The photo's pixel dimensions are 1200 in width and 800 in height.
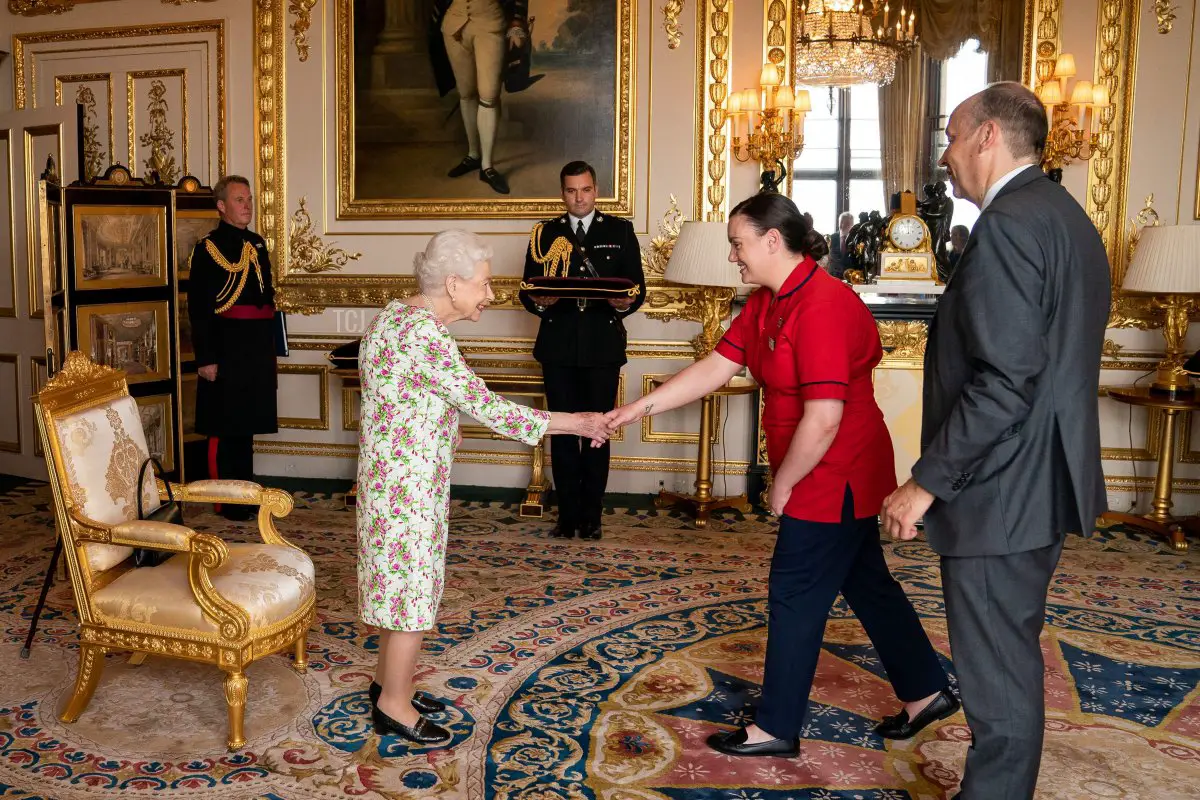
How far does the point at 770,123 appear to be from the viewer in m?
6.13

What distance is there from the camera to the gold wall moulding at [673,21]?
6254 mm

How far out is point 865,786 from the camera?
289 cm

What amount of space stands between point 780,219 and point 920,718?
1.51m

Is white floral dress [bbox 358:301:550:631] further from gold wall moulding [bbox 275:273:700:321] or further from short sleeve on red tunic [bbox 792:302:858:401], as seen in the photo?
gold wall moulding [bbox 275:273:700:321]

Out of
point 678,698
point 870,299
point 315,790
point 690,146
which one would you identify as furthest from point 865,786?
point 690,146

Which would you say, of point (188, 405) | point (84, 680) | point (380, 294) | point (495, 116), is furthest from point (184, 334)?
point (84, 680)

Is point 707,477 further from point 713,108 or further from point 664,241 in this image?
point 713,108

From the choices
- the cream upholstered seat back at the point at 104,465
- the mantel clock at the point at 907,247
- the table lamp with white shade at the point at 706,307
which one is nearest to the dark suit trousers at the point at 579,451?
the table lamp with white shade at the point at 706,307

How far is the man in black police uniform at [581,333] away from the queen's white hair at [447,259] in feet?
7.76

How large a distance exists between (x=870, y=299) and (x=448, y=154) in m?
2.69

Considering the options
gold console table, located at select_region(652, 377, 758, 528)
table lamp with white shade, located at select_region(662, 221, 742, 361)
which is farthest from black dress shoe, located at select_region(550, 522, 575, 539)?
table lamp with white shade, located at select_region(662, 221, 742, 361)

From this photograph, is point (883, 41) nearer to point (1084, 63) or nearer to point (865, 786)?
point (1084, 63)

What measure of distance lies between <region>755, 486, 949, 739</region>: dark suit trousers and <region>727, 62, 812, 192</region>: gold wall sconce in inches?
134

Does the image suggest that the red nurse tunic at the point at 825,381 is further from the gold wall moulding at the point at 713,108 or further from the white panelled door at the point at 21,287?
the white panelled door at the point at 21,287
